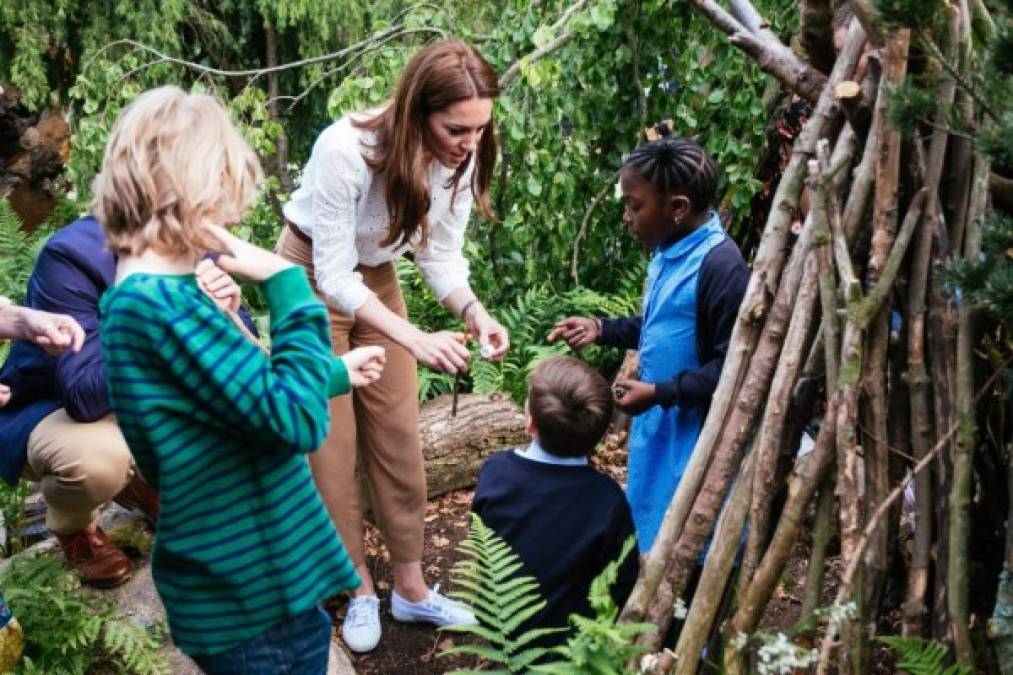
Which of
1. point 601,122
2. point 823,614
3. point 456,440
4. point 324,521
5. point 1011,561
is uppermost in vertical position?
point 601,122

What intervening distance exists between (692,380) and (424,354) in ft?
2.29

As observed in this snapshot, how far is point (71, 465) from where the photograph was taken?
113 inches

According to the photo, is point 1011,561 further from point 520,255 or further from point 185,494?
point 520,255

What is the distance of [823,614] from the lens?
2.07m

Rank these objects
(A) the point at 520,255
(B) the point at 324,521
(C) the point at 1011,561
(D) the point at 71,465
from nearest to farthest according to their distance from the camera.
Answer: (B) the point at 324,521 → (C) the point at 1011,561 → (D) the point at 71,465 → (A) the point at 520,255

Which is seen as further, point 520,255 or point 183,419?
point 520,255

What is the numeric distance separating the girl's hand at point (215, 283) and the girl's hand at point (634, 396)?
3.58 feet

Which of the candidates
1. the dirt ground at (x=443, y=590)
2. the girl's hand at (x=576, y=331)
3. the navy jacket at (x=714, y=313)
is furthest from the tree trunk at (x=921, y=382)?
the girl's hand at (x=576, y=331)

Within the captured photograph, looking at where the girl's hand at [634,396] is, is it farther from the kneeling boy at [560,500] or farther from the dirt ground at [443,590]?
the dirt ground at [443,590]

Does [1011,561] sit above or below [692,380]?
below

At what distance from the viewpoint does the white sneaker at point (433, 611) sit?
3.22 metres

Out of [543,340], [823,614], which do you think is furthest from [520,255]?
[823,614]

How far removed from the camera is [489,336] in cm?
280

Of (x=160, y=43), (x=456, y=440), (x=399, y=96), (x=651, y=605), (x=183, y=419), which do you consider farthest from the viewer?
(x=160, y=43)
